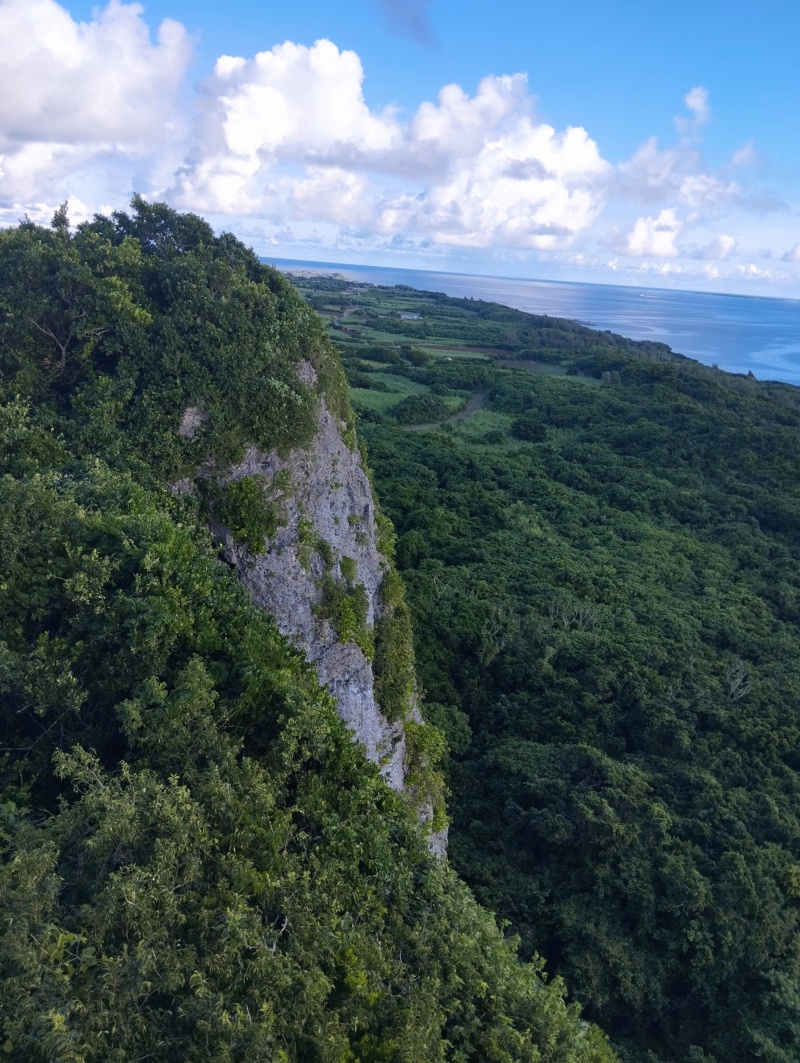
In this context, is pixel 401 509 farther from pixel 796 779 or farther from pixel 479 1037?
pixel 479 1037

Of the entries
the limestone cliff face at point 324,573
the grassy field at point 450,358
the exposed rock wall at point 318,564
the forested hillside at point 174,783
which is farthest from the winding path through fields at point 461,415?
the forested hillside at point 174,783

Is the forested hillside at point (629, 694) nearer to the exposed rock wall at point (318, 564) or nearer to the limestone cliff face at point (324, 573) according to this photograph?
the limestone cliff face at point (324, 573)

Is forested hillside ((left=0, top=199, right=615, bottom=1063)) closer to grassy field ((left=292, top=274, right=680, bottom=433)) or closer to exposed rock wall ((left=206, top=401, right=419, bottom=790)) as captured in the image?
exposed rock wall ((left=206, top=401, right=419, bottom=790))

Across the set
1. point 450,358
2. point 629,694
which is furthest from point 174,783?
point 450,358

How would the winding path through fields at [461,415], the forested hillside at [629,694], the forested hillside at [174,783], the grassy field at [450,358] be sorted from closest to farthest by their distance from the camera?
the forested hillside at [174,783] < the forested hillside at [629,694] < the winding path through fields at [461,415] < the grassy field at [450,358]

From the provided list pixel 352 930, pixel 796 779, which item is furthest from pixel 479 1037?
pixel 796 779

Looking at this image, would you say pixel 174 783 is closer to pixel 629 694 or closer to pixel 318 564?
pixel 318 564
